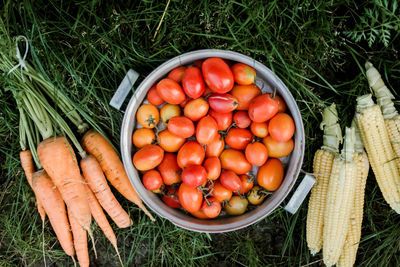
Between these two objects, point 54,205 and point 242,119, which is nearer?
point 242,119

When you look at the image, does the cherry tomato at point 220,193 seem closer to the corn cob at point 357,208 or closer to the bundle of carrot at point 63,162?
the bundle of carrot at point 63,162

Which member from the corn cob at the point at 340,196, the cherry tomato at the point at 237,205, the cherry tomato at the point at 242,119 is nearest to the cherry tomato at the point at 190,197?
the cherry tomato at the point at 237,205

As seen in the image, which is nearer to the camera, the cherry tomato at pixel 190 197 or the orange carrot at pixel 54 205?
the cherry tomato at pixel 190 197

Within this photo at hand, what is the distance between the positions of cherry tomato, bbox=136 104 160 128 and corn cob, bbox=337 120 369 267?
1159mm

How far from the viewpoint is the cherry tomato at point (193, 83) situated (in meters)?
1.63

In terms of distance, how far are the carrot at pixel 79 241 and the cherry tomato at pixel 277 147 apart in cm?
129

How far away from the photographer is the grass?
182 centimetres

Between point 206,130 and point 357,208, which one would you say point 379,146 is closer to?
point 357,208

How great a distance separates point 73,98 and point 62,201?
26.1 inches

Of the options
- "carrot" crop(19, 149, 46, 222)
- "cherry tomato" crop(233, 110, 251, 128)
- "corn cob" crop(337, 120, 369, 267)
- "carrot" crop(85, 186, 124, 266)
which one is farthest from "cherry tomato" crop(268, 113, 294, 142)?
"carrot" crop(19, 149, 46, 222)

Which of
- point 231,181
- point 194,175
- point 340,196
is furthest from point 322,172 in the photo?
point 194,175

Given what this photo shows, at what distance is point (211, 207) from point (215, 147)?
0.33 m

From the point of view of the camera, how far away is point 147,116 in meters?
1.76

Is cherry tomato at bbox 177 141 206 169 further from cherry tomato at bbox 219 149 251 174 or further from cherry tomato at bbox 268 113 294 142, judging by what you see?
cherry tomato at bbox 268 113 294 142
